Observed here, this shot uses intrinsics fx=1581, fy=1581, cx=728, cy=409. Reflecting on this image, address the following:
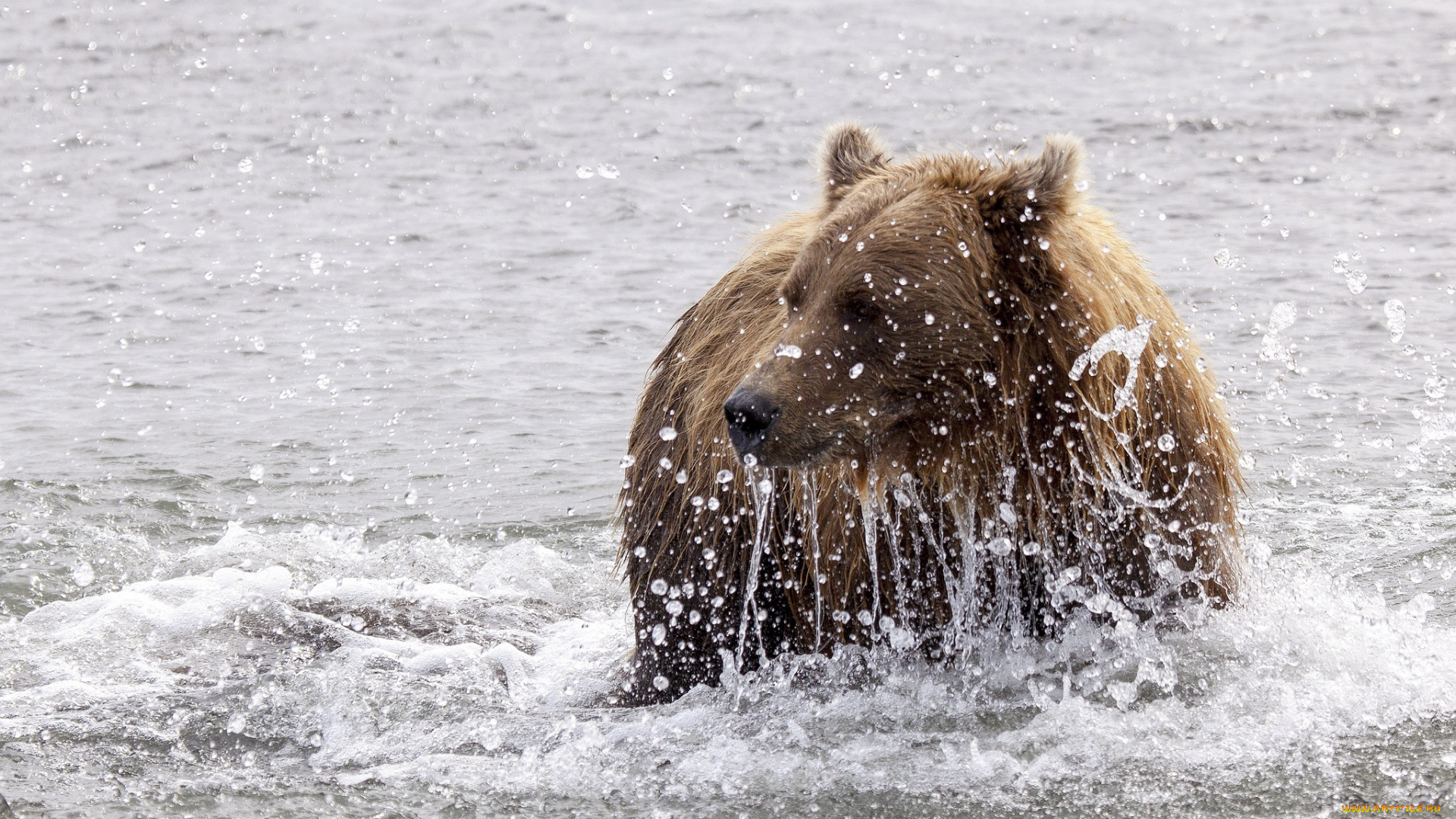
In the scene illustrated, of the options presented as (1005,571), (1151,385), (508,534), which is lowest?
(508,534)

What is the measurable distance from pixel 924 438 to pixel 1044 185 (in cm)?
81

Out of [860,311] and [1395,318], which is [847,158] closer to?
[860,311]

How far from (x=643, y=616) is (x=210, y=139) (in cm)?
1140

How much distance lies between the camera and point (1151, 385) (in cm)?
474

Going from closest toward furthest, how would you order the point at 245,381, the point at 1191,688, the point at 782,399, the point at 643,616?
the point at 782,399, the point at 1191,688, the point at 643,616, the point at 245,381

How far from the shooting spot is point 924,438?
4.67 metres

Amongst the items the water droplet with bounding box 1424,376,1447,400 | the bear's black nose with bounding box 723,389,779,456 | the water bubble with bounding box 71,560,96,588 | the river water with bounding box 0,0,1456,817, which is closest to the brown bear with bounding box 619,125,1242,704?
the bear's black nose with bounding box 723,389,779,456

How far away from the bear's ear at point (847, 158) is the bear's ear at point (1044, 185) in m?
0.56

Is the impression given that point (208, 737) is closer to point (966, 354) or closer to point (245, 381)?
point (966, 354)

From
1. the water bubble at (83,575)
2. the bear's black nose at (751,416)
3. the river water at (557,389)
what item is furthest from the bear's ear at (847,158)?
the water bubble at (83,575)

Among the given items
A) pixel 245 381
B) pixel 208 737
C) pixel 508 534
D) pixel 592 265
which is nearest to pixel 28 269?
pixel 245 381

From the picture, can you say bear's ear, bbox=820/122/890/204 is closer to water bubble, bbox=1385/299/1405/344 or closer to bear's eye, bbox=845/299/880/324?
bear's eye, bbox=845/299/880/324

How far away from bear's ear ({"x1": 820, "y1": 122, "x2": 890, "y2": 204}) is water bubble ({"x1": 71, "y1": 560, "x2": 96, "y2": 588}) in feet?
12.2

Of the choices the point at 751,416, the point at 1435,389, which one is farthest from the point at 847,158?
the point at 1435,389
